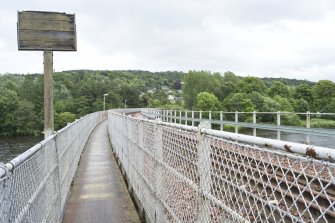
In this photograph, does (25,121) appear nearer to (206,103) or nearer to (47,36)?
(206,103)

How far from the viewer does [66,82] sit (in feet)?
531

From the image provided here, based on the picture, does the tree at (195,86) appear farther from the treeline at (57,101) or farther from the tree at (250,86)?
the treeline at (57,101)

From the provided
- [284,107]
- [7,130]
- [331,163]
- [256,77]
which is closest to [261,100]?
[284,107]

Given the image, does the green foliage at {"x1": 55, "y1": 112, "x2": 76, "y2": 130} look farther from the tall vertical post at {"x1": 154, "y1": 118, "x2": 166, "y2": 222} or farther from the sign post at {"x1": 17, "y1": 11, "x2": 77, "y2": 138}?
the tall vertical post at {"x1": 154, "y1": 118, "x2": 166, "y2": 222}

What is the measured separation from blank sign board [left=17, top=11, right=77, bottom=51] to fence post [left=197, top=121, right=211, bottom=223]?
6.50 meters

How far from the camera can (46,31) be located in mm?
8875

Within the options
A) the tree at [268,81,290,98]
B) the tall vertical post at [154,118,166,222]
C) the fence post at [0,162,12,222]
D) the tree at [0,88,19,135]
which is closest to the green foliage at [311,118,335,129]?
the tall vertical post at [154,118,166,222]

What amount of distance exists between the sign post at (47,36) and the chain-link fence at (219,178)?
3.55 metres

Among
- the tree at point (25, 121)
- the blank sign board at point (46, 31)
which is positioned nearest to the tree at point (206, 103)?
the tree at point (25, 121)

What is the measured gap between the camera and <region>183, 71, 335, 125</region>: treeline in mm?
69312

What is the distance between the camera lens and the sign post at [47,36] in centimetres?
872

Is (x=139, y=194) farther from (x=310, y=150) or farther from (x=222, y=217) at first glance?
(x=310, y=150)

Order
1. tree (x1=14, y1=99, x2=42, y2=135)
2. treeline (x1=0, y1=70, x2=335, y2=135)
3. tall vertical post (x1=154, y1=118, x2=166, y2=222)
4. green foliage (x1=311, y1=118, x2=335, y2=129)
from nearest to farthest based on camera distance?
tall vertical post (x1=154, y1=118, x2=166, y2=222), green foliage (x1=311, y1=118, x2=335, y2=129), treeline (x1=0, y1=70, x2=335, y2=135), tree (x1=14, y1=99, x2=42, y2=135)

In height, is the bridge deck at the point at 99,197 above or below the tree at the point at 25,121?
above
